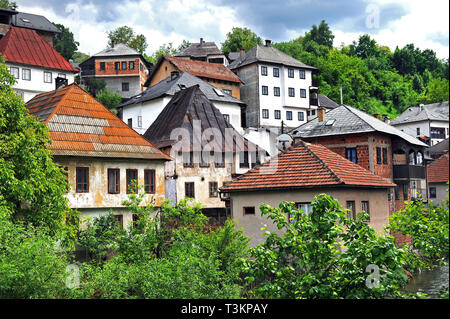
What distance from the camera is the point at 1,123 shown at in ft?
57.7

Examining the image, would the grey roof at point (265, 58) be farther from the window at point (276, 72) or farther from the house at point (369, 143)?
the house at point (369, 143)

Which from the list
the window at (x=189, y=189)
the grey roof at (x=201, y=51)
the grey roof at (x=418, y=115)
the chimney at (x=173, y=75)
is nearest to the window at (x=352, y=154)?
the window at (x=189, y=189)

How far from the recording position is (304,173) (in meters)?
20.7

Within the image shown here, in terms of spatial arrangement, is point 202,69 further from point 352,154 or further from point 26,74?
point 352,154

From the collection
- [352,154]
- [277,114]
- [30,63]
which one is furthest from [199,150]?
[277,114]

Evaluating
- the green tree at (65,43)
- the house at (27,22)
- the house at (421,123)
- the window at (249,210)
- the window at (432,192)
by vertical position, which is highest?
the green tree at (65,43)

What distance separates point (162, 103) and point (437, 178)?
85.1ft

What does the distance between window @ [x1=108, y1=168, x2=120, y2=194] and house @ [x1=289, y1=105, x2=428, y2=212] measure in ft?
45.3

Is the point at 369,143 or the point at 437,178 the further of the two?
the point at 437,178

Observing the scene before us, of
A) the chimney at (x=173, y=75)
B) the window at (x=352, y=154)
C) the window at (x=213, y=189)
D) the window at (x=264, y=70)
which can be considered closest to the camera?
the window at (x=352, y=154)

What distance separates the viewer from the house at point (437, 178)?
47.4 metres

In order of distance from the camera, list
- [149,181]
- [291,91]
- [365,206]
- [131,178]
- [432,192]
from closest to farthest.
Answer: [365,206]
[131,178]
[149,181]
[432,192]
[291,91]

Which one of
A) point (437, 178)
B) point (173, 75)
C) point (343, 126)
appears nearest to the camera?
point (343, 126)
